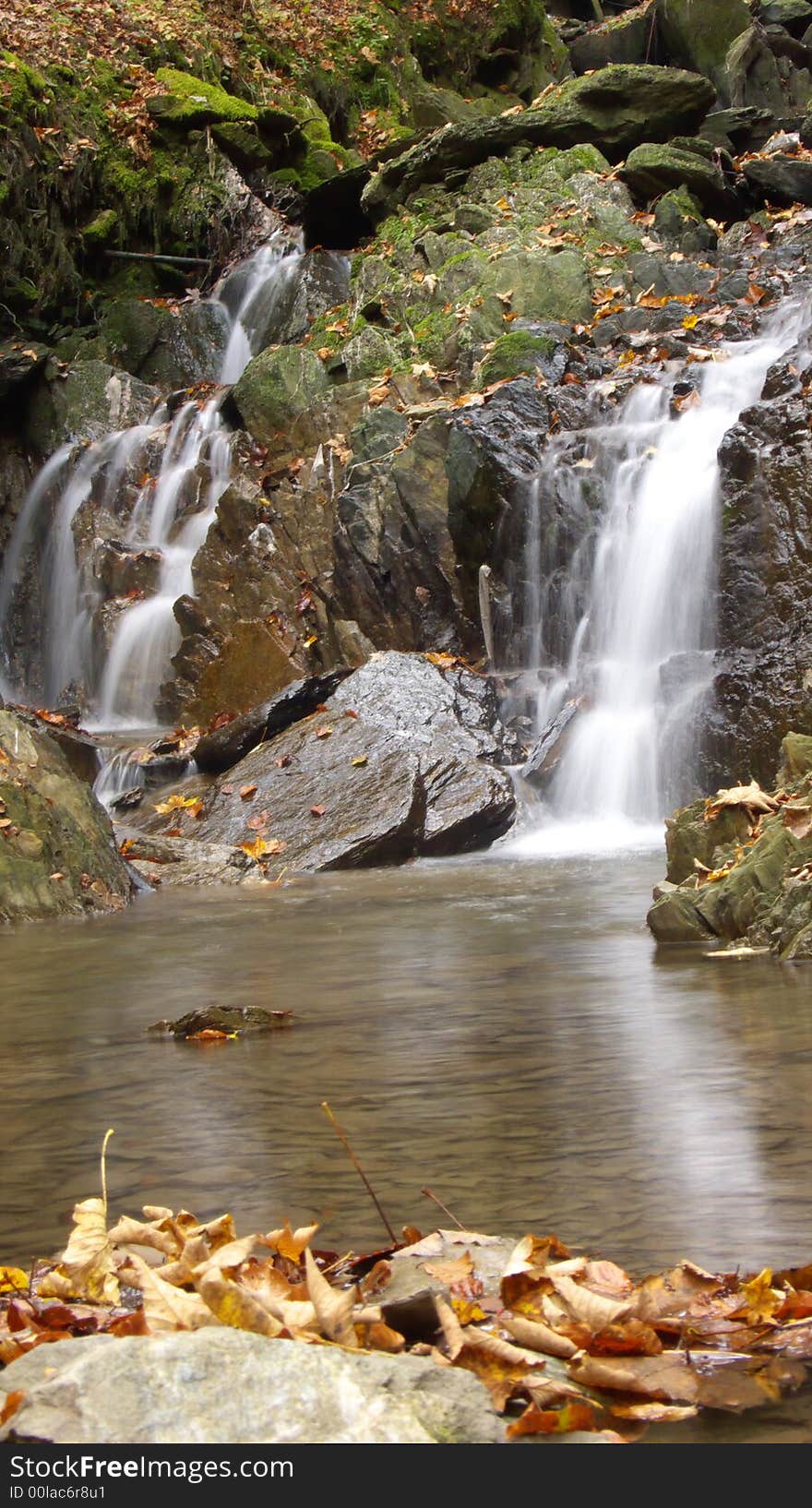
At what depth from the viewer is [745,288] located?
51.3ft

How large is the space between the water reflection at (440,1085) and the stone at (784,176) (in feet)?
47.5

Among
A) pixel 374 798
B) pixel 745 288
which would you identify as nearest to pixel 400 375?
pixel 745 288

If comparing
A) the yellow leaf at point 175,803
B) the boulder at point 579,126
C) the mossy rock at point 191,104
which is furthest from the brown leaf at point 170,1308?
the mossy rock at point 191,104

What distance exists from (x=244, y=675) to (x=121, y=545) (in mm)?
3715

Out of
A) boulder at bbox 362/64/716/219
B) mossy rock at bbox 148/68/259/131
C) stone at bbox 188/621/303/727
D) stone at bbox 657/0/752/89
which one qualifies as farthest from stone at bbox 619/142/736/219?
stone at bbox 188/621/303/727

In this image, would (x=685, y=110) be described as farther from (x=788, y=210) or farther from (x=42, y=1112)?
(x=42, y=1112)

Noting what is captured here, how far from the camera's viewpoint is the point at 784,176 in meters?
18.6

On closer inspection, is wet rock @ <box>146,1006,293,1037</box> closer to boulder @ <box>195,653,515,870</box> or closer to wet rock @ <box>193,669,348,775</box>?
boulder @ <box>195,653,515,870</box>

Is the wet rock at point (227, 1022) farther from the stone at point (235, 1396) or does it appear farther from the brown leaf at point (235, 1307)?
the stone at point (235, 1396)

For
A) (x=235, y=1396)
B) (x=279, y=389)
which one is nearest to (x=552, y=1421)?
(x=235, y=1396)

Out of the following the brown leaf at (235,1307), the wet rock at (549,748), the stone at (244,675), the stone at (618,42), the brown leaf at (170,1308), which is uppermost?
the stone at (618,42)

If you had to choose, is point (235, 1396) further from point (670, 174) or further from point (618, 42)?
point (618, 42)

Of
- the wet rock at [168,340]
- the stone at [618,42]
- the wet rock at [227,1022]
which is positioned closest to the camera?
the wet rock at [227,1022]

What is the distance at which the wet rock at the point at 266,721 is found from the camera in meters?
11.9
